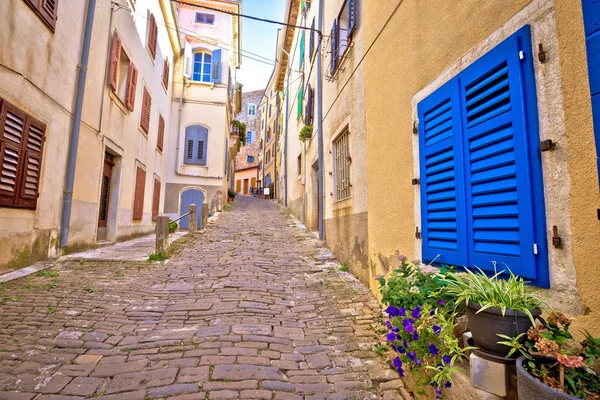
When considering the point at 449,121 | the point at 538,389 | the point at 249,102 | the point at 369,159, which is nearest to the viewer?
the point at 538,389

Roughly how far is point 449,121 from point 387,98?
167cm

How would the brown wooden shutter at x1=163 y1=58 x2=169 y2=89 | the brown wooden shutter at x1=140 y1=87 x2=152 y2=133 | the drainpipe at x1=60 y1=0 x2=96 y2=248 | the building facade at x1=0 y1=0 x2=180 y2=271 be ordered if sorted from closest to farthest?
the building facade at x1=0 y1=0 x2=180 y2=271, the drainpipe at x1=60 y1=0 x2=96 y2=248, the brown wooden shutter at x1=140 y1=87 x2=152 y2=133, the brown wooden shutter at x1=163 y1=58 x2=169 y2=89

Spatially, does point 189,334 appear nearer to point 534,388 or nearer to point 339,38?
point 534,388

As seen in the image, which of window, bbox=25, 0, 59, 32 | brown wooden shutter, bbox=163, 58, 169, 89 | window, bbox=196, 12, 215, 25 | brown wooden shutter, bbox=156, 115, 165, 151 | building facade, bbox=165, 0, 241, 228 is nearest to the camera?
window, bbox=25, 0, 59, 32

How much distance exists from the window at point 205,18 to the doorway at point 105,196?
12136mm

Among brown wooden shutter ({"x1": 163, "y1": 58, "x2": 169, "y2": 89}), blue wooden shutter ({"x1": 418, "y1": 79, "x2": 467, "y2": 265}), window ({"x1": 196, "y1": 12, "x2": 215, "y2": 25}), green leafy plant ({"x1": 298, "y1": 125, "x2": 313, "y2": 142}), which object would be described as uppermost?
window ({"x1": 196, "y1": 12, "x2": 215, "y2": 25})

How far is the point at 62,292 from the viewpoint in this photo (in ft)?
15.4

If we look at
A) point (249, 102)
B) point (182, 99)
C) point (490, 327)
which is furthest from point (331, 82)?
point (249, 102)

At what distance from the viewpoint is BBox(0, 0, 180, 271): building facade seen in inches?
201

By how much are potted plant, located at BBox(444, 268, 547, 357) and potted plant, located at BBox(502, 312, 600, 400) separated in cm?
7

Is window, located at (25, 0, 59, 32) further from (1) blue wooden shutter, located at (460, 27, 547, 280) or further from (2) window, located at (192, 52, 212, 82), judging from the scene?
(2) window, located at (192, 52, 212, 82)

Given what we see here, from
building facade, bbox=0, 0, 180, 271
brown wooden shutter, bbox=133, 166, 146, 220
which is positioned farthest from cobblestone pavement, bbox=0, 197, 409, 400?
brown wooden shutter, bbox=133, 166, 146, 220

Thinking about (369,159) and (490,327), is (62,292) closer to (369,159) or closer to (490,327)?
(369,159)

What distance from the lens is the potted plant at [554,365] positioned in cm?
135
